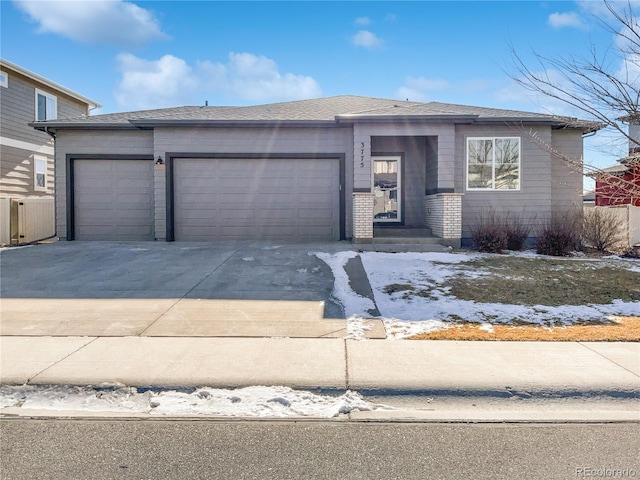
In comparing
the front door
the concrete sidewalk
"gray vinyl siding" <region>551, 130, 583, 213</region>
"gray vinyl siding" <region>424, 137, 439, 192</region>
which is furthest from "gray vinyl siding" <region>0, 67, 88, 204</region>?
"gray vinyl siding" <region>551, 130, 583, 213</region>

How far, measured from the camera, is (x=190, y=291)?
7801mm

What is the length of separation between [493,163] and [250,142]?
770cm

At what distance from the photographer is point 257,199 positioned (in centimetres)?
1380

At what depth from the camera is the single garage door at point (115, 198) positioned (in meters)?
14.2

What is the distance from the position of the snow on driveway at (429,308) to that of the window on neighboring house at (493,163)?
563cm

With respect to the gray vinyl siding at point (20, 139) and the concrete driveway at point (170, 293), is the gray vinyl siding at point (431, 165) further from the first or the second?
the gray vinyl siding at point (20, 139)

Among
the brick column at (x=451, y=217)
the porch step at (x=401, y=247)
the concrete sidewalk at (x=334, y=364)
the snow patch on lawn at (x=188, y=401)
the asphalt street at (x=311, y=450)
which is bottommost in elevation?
the asphalt street at (x=311, y=450)

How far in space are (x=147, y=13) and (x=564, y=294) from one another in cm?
1231

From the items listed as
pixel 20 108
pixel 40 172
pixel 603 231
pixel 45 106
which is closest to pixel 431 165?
pixel 603 231

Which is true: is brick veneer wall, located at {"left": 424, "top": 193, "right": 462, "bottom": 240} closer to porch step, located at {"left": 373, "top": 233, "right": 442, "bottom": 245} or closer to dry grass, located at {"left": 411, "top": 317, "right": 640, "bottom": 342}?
porch step, located at {"left": 373, "top": 233, "right": 442, "bottom": 245}

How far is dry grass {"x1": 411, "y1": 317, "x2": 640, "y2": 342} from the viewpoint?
5555 mm

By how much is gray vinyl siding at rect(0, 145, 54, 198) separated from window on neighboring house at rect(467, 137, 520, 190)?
17.5 meters

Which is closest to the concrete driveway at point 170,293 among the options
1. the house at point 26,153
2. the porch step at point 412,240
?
the porch step at point 412,240

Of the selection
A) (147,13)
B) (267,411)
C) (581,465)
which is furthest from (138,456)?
(147,13)
